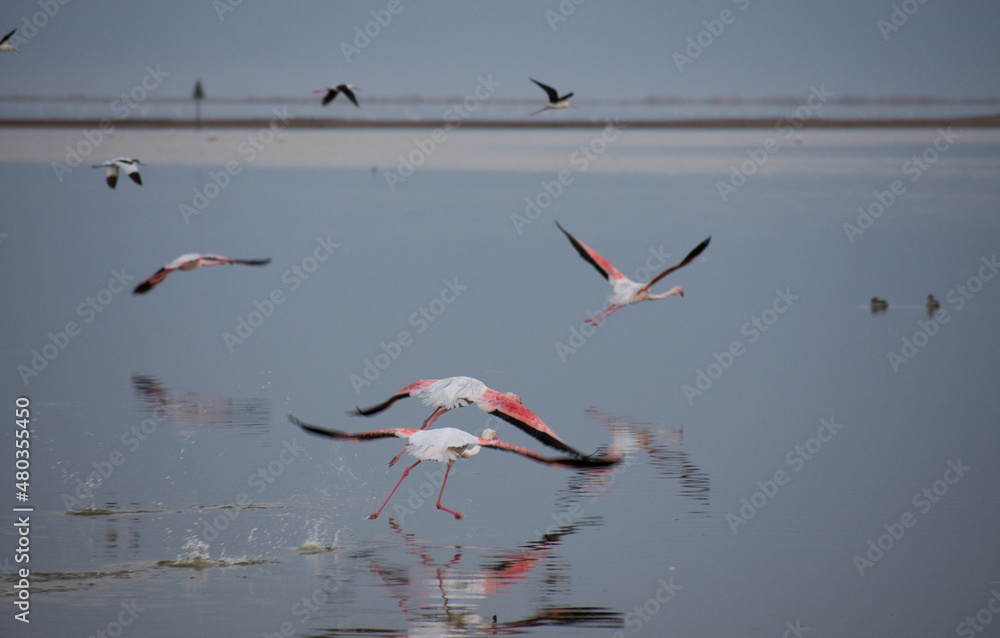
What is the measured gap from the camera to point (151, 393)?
1550cm

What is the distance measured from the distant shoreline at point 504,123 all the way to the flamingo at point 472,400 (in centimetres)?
6411

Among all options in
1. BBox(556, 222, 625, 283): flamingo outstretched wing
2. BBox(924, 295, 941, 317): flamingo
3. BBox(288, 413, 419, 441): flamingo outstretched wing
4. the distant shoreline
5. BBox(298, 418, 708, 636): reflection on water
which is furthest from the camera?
the distant shoreline

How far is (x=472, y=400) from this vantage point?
38.2 ft

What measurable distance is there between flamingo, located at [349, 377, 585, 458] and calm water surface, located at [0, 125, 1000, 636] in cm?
79

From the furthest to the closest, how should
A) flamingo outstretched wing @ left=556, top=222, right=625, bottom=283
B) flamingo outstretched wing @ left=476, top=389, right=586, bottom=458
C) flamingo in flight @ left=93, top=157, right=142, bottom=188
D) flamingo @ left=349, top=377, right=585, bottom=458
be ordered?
flamingo in flight @ left=93, top=157, right=142, bottom=188
flamingo outstretched wing @ left=556, top=222, right=625, bottom=283
flamingo @ left=349, top=377, right=585, bottom=458
flamingo outstretched wing @ left=476, top=389, right=586, bottom=458

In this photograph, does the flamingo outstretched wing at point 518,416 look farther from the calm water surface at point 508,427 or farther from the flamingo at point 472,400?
the calm water surface at point 508,427

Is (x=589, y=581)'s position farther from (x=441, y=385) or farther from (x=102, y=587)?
(x=102, y=587)

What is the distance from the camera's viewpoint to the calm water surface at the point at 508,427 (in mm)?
9664

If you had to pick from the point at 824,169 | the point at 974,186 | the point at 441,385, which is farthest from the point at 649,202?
the point at 441,385

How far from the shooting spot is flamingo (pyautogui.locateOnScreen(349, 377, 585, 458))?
11148 mm

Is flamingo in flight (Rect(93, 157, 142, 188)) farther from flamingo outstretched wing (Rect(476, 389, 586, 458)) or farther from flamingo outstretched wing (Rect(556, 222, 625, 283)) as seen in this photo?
flamingo outstretched wing (Rect(476, 389, 586, 458))

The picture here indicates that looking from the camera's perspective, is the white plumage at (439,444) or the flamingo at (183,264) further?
the flamingo at (183,264)

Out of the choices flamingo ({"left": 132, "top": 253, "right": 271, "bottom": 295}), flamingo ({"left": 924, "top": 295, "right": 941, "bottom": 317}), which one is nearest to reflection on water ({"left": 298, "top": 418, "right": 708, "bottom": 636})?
flamingo ({"left": 132, "top": 253, "right": 271, "bottom": 295})

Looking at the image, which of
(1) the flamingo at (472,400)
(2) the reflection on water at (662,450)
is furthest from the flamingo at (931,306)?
(1) the flamingo at (472,400)
